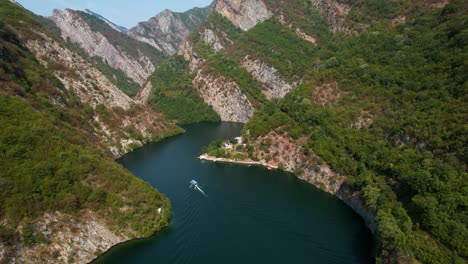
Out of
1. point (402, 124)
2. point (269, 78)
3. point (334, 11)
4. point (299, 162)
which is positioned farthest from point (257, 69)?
point (402, 124)

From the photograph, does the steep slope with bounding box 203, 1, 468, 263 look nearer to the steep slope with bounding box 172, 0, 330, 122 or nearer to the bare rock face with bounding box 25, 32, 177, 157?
the bare rock face with bounding box 25, 32, 177, 157

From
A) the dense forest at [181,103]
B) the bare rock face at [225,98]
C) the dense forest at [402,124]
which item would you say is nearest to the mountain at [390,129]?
the dense forest at [402,124]

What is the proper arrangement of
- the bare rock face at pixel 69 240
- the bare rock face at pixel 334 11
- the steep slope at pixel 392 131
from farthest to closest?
1. the bare rock face at pixel 334 11
2. the steep slope at pixel 392 131
3. the bare rock face at pixel 69 240

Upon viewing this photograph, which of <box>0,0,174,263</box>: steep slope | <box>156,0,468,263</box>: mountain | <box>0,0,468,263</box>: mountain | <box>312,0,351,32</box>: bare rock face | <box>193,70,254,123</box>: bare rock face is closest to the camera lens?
<box>0,0,174,263</box>: steep slope

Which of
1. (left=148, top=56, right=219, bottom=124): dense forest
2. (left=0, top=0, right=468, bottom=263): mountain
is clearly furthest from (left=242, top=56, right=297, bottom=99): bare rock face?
(left=148, top=56, right=219, bottom=124): dense forest

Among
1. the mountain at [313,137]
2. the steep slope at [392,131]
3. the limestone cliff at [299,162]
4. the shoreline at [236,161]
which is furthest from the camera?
the shoreline at [236,161]

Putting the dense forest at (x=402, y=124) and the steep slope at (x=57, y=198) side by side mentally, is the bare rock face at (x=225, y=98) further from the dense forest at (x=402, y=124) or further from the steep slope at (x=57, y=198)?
the steep slope at (x=57, y=198)
